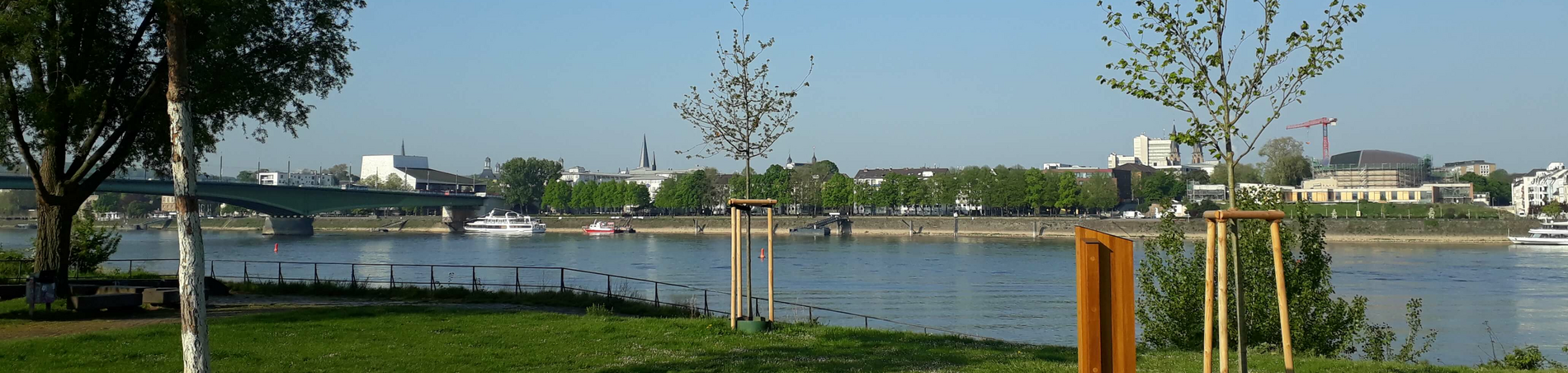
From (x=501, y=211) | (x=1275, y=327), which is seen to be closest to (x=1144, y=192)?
(x=501, y=211)

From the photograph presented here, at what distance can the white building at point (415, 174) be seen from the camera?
169375mm

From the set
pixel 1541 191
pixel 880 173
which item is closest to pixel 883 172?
pixel 880 173

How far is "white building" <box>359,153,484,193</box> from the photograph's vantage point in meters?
169

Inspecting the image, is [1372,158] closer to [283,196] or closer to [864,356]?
[283,196]

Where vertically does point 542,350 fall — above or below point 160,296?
below

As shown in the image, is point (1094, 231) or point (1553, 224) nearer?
point (1094, 231)

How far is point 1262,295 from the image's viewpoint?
14.8 metres

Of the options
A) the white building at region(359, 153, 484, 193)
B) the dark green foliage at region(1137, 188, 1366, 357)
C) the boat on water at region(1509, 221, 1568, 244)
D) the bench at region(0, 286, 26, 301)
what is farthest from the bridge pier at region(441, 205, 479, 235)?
the dark green foliage at region(1137, 188, 1366, 357)

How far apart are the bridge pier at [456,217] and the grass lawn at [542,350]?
302ft

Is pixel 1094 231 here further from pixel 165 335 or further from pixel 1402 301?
pixel 1402 301

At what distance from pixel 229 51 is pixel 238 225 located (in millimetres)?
106364

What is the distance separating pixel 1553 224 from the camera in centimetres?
7019

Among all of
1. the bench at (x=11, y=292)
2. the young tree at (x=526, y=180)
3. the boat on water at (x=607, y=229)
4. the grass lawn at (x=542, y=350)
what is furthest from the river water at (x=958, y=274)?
the young tree at (x=526, y=180)

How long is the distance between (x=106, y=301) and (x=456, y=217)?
303 feet
